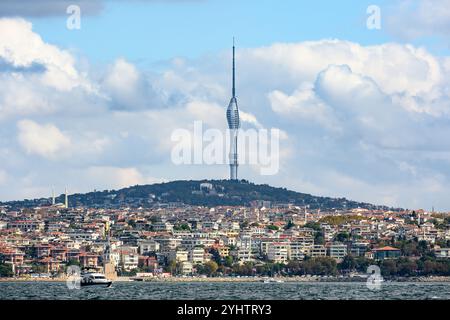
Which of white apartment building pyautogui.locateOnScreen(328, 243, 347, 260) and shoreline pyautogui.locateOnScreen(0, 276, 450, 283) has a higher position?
white apartment building pyautogui.locateOnScreen(328, 243, 347, 260)

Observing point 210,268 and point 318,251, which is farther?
point 318,251

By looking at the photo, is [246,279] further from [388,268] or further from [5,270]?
[5,270]

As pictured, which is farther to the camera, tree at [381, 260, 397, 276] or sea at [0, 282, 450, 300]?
tree at [381, 260, 397, 276]

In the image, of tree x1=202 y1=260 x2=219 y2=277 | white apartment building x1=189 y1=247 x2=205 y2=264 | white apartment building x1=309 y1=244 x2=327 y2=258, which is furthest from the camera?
white apartment building x1=309 y1=244 x2=327 y2=258

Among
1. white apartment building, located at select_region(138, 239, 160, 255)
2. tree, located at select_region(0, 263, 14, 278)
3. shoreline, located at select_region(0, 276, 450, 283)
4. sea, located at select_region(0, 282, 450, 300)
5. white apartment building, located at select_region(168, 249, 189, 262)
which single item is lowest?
sea, located at select_region(0, 282, 450, 300)

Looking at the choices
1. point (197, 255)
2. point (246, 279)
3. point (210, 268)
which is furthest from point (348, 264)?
point (197, 255)

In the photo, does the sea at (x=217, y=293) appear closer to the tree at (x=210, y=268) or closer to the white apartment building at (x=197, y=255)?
the tree at (x=210, y=268)

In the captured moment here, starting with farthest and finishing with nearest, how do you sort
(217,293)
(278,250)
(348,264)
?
(278,250) < (348,264) < (217,293)

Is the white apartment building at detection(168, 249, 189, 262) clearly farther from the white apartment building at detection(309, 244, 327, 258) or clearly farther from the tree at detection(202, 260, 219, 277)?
the white apartment building at detection(309, 244, 327, 258)

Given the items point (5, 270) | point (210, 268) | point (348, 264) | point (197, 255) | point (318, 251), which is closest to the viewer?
point (5, 270)

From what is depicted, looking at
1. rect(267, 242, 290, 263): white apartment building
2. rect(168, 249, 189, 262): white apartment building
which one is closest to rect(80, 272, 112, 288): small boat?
rect(168, 249, 189, 262): white apartment building

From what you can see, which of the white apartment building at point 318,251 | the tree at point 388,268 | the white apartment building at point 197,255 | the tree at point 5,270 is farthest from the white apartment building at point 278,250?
the tree at point 5,270
